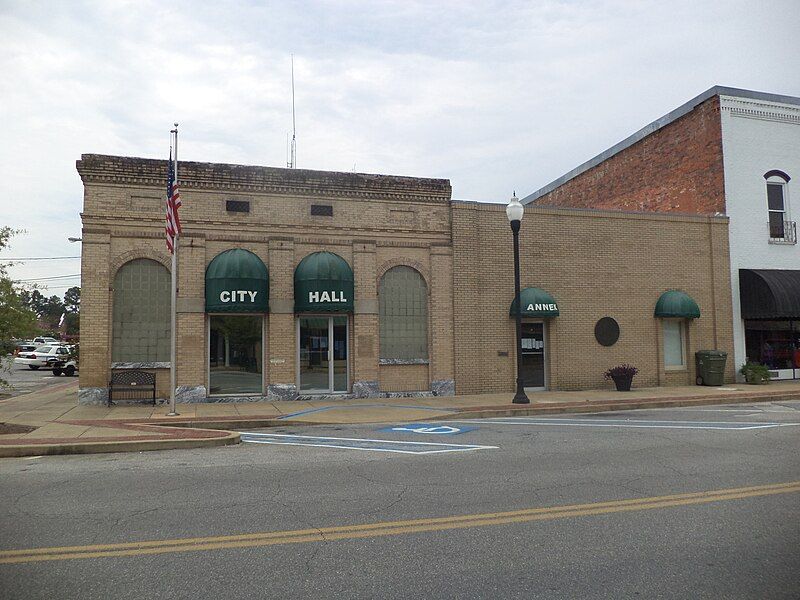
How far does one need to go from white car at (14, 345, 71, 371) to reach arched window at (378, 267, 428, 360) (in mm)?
24117

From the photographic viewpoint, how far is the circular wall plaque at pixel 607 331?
2016cm

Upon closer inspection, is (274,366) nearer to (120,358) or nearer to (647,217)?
(120,358)

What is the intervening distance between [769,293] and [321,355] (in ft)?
47.6

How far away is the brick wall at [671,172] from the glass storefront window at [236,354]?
619 inches

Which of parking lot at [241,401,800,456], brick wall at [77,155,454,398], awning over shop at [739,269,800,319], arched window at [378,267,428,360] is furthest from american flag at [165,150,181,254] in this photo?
awning over shop at [739,269,800,319]

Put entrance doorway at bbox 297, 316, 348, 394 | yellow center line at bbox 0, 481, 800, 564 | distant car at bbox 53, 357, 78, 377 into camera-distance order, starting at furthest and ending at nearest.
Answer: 1. distant car at bbox 53, 357, 78, 377
2. entrance doorway at bbox 297, 316, 348, 394
3. yellow center line at bbox 0, 481, 800, 564

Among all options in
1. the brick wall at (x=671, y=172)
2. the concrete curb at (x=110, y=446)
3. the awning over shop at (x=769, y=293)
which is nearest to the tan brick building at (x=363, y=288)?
the awning over shop at (x=769, y=293)

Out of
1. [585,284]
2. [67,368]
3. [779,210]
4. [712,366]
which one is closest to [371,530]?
[585,284]

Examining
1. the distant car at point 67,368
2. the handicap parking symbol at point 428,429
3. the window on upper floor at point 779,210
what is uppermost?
the window on upper floor at point 779,210

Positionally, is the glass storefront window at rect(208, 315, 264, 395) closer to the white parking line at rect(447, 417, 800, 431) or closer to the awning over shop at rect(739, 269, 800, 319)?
the white parking line at rect(447, 417, 800, 431)

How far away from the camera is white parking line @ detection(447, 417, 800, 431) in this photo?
485 inches

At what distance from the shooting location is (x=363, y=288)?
18281 mm

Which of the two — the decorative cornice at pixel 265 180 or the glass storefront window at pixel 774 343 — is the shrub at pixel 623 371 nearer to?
the glass storefront window at pixel 774 343

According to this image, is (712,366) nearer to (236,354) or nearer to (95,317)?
(236,354)
